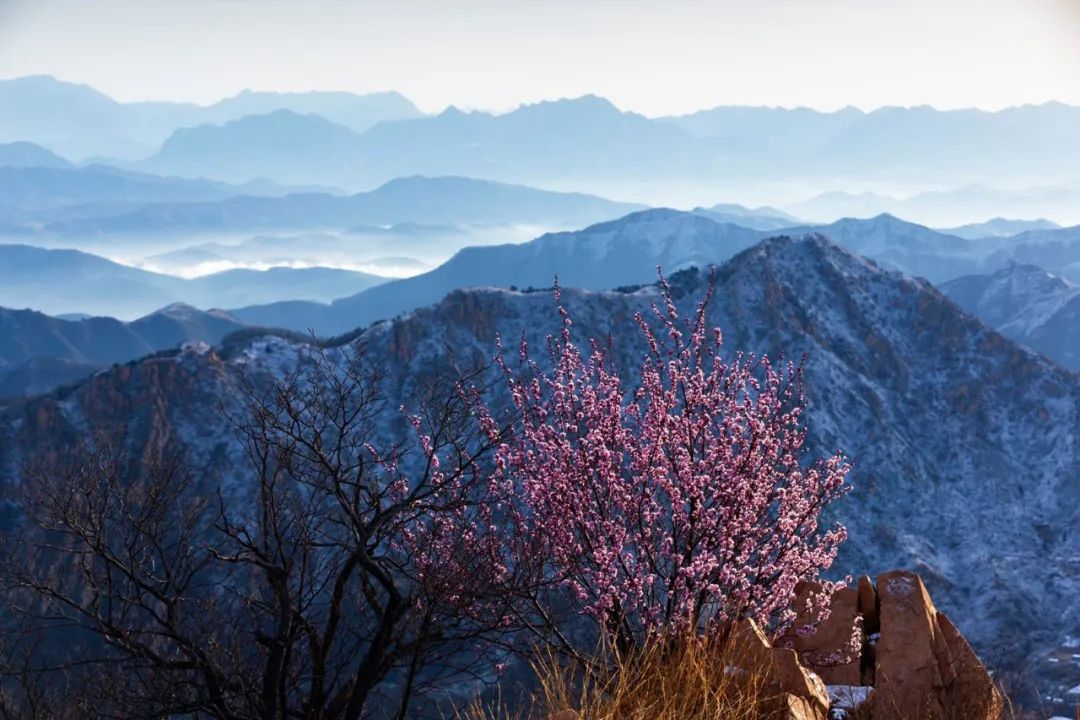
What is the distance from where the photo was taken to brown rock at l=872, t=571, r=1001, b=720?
12.2 metres

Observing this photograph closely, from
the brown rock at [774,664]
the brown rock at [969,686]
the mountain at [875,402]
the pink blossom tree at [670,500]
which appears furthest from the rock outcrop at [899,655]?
the mountain at [875,402]

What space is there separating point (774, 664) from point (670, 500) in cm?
257

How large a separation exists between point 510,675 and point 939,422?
210 ft

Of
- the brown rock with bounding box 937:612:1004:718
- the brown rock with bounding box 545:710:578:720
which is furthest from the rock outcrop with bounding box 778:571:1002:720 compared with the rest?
the brown rock with bounding box 545:710:578:720

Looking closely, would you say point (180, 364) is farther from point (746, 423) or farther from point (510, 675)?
point (746, 423)

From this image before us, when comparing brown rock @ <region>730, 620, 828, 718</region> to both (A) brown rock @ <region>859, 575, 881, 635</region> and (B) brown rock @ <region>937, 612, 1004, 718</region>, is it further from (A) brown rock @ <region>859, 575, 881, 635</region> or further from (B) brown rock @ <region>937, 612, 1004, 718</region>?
(A) brown rock @ <region>859, 575, 881, 635</region>

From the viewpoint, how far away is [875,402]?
397 feet

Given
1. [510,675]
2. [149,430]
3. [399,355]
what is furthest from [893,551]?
[149,430]

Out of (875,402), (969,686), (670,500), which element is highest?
(670,500)

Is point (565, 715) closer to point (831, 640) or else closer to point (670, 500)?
point (670, 500)

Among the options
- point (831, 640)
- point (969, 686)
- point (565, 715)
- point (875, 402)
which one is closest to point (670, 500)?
point (831, 640)

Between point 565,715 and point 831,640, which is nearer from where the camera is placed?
point 565,715

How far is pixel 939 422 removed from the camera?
12469 centimetres

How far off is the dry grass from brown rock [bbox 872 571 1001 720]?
2.08 meters
